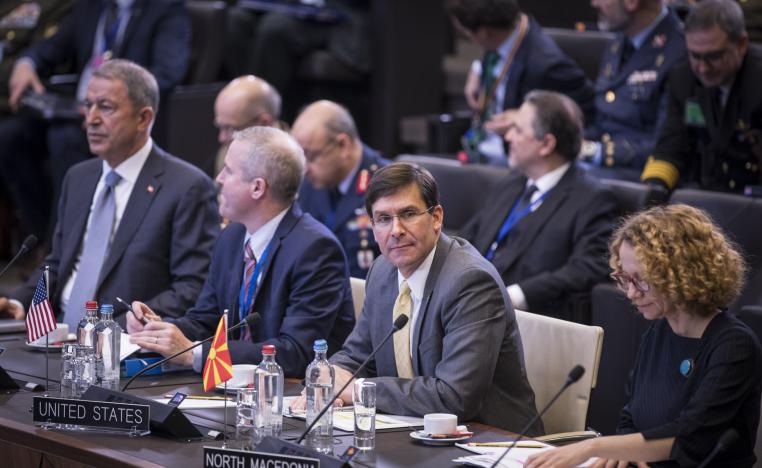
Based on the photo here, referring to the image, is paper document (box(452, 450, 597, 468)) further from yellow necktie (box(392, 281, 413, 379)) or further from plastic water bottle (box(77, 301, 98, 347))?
plastic water bottle (box(77, 301, 98, 347))

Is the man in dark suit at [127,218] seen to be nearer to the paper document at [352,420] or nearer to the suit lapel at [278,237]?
the suit lapel at [278,237]

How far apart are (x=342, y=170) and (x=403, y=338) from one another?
2.07 meters

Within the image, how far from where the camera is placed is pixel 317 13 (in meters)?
8.30

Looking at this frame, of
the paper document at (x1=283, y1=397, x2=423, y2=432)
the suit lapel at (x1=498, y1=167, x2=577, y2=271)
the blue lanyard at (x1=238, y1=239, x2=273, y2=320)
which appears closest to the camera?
the paper document at (x1=283, y1=397, x2=423, y2=432)

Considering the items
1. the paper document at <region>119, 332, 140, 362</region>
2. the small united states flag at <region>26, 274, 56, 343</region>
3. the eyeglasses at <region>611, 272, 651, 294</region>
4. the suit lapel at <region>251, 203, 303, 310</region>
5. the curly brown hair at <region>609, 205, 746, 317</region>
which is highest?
the curly brown hair at <region>609, 205, 746, 317</region>

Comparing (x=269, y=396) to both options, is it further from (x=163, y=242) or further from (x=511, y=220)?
(x=511, y=220)

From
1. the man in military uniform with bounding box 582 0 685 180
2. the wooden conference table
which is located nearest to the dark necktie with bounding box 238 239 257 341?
the wooden conference table

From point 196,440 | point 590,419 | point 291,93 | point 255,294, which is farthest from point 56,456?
point 291,93

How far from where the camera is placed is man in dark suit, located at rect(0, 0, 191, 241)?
7391 millimetres

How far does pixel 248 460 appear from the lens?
2758 mm

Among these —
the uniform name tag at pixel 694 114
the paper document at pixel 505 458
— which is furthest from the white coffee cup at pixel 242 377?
the uniform name tag at pixel 694 114

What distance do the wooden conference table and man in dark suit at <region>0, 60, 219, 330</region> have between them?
942mm

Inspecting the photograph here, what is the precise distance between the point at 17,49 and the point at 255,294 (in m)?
4.67

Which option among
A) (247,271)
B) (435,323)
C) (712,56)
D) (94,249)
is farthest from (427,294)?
(712,56)
